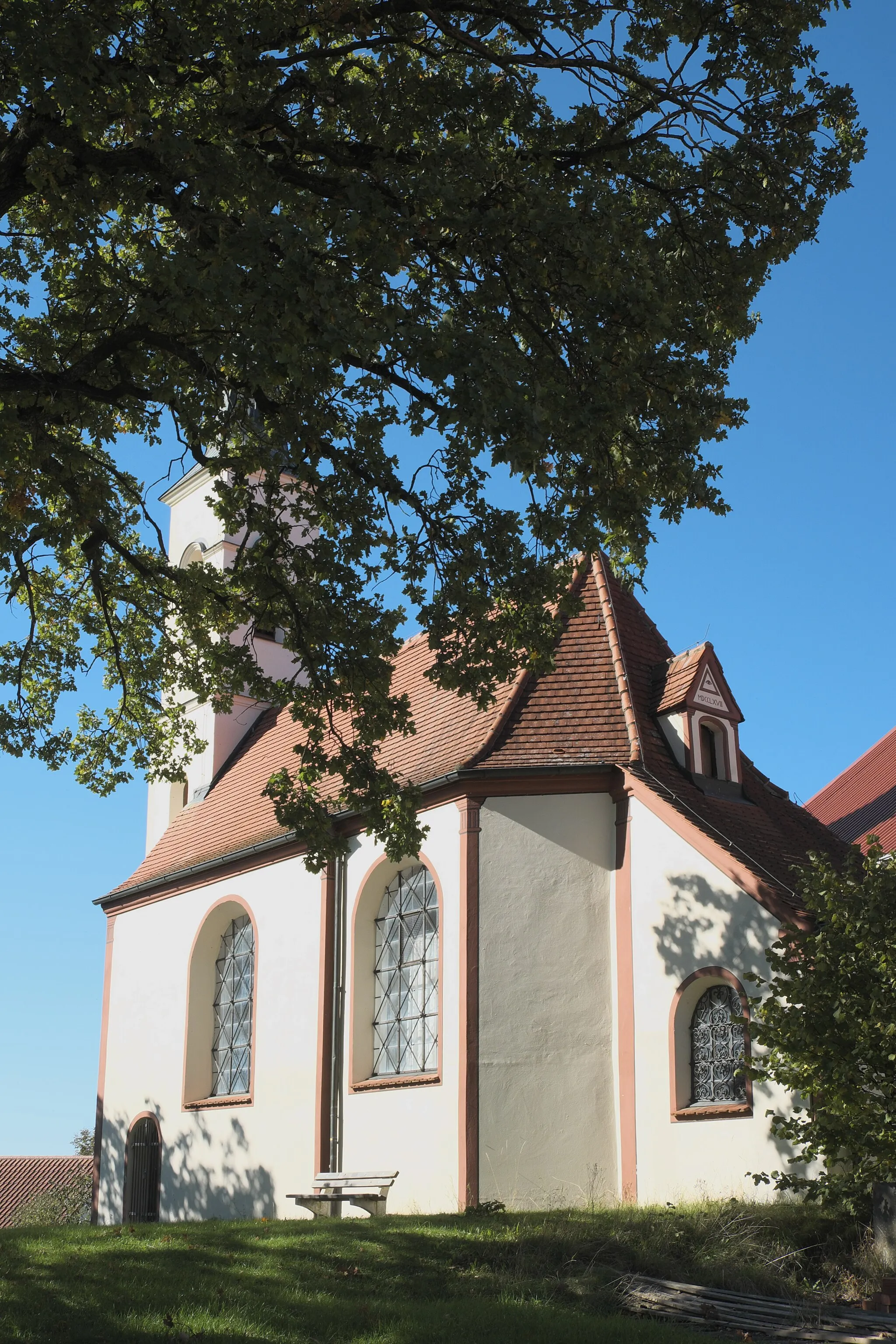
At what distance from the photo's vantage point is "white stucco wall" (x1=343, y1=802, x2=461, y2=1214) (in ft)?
50.8

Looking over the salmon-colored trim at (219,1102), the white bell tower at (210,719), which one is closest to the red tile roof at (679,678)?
the salmon-colored trim at (219,1102)

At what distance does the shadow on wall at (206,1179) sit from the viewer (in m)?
18.8

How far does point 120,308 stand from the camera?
1062 cm

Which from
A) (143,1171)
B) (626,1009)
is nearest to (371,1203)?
(626,1009)

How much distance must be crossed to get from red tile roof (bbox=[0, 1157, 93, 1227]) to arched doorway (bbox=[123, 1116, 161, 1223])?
19.4m

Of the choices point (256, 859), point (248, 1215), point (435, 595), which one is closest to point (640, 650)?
point (256, 859)

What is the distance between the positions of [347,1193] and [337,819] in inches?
202

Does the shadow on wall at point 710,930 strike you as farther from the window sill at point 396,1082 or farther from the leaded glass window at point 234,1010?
the leaded glass window at point 234,1010

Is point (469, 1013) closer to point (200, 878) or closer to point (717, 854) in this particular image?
point (717, 854)

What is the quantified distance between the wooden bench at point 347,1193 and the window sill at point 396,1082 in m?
1.04

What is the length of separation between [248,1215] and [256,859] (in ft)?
16.7

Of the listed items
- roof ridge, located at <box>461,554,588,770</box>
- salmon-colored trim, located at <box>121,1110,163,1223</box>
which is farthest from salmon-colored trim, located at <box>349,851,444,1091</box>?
salmon-colored trim, located at <box>121,1110,163,1223</box>

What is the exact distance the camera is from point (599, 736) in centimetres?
1678

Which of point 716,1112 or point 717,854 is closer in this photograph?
point 716,1112
